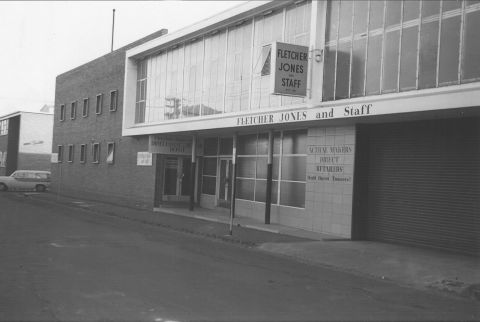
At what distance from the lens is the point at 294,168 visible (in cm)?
1781

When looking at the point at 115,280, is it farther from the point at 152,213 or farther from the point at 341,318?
the point at 152,213

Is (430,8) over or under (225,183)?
over

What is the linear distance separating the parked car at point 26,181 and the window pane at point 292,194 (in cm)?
2548

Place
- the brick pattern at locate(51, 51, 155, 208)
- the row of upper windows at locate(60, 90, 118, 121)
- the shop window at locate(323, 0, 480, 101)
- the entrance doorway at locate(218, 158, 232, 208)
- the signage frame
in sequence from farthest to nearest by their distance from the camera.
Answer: the row of upper windows at locate(60, 90, 118, 121)
the brick pattern at locate(51, 51, 155, 208)
the entrance doorway at locate(218, 158, 232, 208)
the signage frame
the shop window at locate(323, 0, 480, 101)

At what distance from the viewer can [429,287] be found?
952 centimetres

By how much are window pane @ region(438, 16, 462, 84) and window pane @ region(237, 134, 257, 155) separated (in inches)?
366

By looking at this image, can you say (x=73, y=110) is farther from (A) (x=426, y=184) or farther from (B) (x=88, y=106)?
(A) (x=426, y=184)

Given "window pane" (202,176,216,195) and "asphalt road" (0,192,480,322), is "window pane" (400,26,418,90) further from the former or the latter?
"window pane" (202,176,216,195)

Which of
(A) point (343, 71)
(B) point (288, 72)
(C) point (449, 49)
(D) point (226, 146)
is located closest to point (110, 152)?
(D) point (226, 146)

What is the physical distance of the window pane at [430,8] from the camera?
471 inches

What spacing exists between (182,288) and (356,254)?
5.71m

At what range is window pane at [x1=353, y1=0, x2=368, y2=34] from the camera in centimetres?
1385

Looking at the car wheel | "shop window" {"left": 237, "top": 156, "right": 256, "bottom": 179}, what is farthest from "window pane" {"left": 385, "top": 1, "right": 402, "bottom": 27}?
the car wheel

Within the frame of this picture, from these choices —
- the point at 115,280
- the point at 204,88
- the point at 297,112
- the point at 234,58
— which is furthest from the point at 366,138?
the point at 115,280
